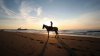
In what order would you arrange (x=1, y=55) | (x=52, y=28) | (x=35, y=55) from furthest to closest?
(x=52, y=28) < (x=35, y=55) < (x=1, y=55)

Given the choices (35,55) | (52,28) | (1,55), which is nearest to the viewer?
(1,55)

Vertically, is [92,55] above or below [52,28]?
below

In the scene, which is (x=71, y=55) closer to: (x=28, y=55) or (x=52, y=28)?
(x=28, y=55)

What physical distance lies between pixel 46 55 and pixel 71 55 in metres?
1.74

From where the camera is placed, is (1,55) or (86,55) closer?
(1,55)

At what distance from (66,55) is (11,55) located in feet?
11.9

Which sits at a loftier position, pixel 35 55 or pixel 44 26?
pixel 44 26

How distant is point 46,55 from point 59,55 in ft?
2.94

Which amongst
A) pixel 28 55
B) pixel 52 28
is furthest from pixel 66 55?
pixel 52 28

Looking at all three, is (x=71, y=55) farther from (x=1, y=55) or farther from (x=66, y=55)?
(x=1, y=55)

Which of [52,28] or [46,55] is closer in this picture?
[46,55]

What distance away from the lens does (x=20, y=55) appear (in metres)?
5.71

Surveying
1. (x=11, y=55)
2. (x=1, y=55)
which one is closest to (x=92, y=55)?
(x=11, y=55)

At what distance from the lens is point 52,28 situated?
61.2 ft
